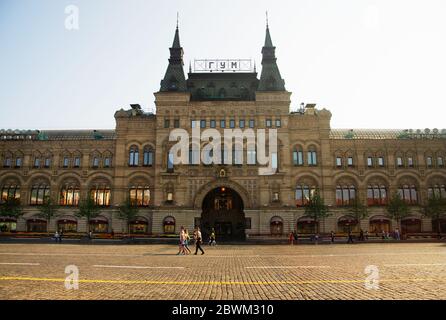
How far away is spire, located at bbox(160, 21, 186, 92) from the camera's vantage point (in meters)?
53.1

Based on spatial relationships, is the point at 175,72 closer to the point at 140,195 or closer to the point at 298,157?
the point at 140,195

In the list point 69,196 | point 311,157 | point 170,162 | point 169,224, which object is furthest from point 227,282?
point 69,196

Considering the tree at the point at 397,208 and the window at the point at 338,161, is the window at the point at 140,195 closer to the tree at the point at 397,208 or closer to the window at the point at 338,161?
the window at the point at 338,161

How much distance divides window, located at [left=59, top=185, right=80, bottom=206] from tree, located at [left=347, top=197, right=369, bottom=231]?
136ft

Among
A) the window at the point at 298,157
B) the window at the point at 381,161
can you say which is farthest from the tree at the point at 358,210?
the window at the point at 298,157

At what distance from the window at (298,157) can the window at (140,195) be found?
22.9 meters

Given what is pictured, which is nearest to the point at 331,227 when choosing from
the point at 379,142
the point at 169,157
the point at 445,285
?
the point at 379,142

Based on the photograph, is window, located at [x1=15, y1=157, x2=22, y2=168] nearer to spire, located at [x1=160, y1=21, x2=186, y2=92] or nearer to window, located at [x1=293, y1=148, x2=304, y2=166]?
spire, located at [x1=160, y1=21, x2=186, y2=92]

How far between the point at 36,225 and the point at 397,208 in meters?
53.4

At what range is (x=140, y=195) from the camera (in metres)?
51.4

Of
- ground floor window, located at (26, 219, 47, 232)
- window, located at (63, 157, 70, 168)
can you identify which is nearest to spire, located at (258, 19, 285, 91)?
window, located at (63, 157, 70, 168)

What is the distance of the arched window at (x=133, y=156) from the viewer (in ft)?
171
